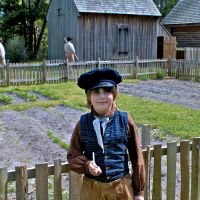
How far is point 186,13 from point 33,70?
A: 17169 mm

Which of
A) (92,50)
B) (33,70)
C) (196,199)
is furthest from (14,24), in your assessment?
(196,199)

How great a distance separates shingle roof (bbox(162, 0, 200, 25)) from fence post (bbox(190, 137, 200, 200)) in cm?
2528

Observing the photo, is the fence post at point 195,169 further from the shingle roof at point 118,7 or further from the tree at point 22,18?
the tree at point 22,18

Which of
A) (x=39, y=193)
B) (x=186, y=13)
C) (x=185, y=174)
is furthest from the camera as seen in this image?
(x=186, y=13)

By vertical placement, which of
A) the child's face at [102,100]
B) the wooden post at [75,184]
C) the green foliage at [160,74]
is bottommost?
the wooden post at [75,184]

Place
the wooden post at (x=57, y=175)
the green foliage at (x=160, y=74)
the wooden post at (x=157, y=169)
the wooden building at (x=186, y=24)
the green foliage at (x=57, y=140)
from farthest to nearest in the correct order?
1. the wooden building at (x=186, y=24)
2. the green foliage at (x=160, y=74)
3. the green foliage at (x=57, y=140)
4. the wooden post at (x=157, y=169)
5. the wooden post at (x=57, y=175)

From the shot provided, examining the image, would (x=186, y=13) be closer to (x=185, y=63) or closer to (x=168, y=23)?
(x=168, y=23)

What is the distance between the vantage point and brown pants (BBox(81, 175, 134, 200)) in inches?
126

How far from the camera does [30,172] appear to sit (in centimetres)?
339

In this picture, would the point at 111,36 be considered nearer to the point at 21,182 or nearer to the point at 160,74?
the point at 160,74

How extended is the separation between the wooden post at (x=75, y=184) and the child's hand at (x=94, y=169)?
0.46m

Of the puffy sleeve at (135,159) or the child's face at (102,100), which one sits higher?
the child's face at (102,100)

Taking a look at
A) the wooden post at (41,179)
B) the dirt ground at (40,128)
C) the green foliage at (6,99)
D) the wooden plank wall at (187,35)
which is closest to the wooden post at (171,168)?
the wooden post at (41,179)

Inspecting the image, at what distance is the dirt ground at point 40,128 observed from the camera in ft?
23.0
